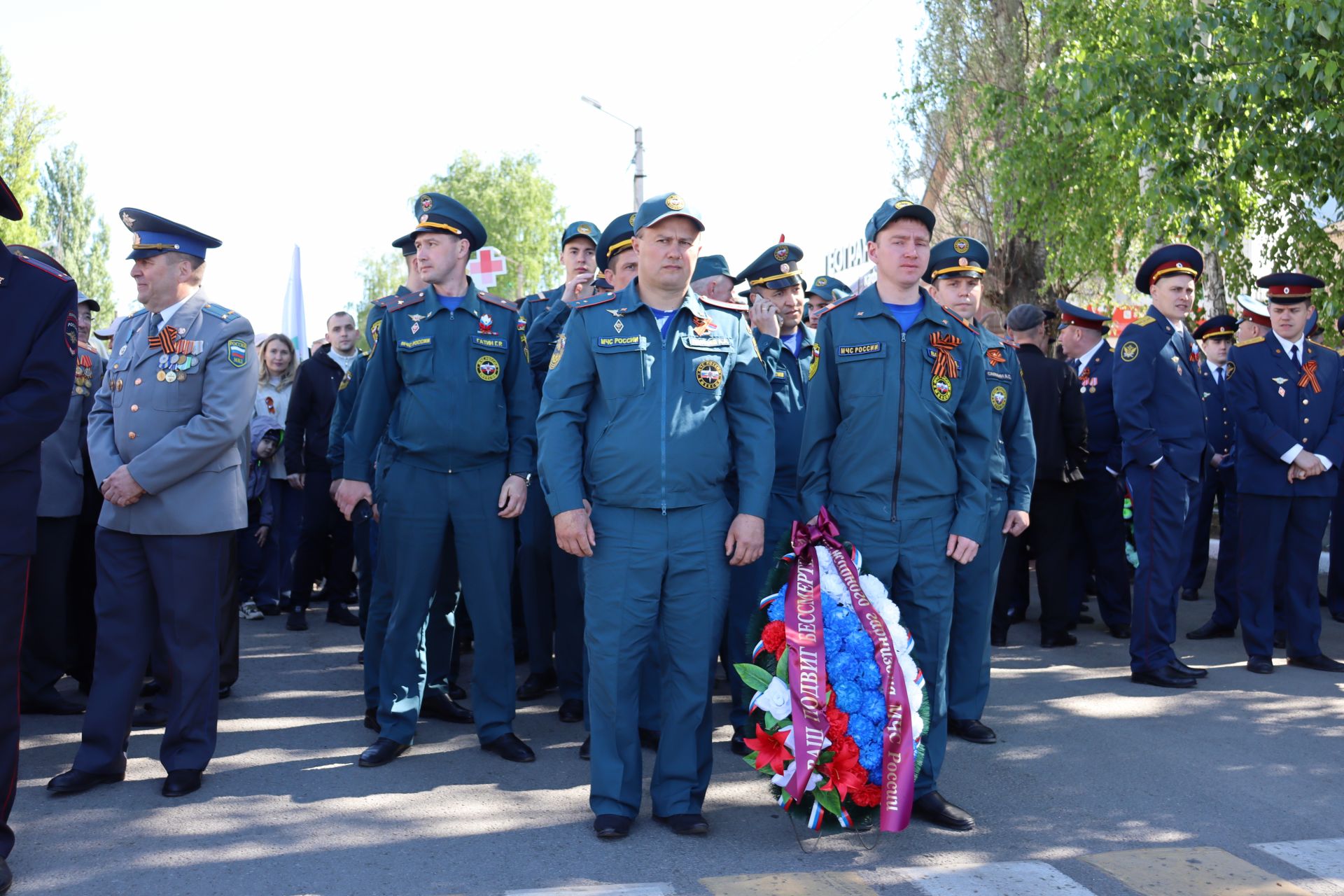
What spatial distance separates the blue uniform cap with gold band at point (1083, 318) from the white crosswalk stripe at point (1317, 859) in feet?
18.0

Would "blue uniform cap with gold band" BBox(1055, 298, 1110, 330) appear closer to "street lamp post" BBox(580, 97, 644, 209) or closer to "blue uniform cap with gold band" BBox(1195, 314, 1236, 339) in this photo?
"blue uniform cap with gold band" BBox(1195, 314, 1236, 339)

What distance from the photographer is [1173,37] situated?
386 inches

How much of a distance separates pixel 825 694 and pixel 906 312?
5.07 ft

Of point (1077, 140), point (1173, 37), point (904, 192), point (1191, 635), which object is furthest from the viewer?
point (904, 192)

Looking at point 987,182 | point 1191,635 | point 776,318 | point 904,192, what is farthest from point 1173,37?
point 904,192

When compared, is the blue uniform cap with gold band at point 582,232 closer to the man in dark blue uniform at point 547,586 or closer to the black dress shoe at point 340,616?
the man in dark blue uniform at point 547,586

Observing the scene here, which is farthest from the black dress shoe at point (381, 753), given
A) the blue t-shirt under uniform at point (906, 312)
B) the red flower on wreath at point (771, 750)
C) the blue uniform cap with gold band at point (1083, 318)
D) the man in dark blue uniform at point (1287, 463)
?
the blue uniform cap with gold band at point (1083, 318)

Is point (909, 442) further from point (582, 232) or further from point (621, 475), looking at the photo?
point (582, 232)

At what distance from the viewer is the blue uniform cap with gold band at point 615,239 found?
644 centimetres

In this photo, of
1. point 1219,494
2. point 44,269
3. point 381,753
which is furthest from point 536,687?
point 1219,494

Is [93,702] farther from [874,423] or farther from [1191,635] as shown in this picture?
[1191,635]

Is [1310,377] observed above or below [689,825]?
above

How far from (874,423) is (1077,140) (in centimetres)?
1204

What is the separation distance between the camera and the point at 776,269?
6.67 meters
